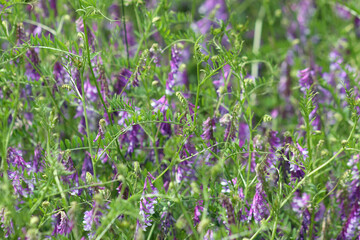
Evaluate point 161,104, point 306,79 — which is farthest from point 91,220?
point 306,79

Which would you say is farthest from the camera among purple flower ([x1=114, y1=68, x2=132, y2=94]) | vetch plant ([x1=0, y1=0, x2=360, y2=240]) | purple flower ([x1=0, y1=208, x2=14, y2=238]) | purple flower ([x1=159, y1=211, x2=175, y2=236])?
purple flower ([x1=114, y1=68, x2=132, y2=94])

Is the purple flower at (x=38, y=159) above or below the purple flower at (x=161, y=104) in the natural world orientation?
below

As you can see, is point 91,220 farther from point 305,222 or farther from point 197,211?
point 305,222

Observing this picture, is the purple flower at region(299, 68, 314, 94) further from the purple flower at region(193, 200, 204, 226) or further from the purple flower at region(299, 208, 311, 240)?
the purple flower at region(193, 200, 204, 226)

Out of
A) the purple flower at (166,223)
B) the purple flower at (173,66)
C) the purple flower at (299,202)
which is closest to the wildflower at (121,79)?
the purple flower at (173,66)

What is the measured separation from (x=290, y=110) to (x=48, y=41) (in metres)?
1.78

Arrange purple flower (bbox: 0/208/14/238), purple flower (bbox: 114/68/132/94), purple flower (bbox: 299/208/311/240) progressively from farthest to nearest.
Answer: purple flower (bbox: 114/68/132/94) → purple flower (bbox: 299/208/311/240) → purple flower (bbox: 0/208/14/238)

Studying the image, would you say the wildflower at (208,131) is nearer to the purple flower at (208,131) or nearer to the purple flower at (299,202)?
the purple flower at (208,131)

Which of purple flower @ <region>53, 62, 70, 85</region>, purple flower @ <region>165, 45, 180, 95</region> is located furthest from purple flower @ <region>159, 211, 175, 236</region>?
purple flower @ <region>53, 62, 70, 85</region>

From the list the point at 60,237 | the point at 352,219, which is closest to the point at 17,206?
the point at 60,237

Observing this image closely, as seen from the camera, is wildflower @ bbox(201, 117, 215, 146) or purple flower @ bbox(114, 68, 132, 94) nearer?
wildflower @ bbox(201, 117, 215, 146)

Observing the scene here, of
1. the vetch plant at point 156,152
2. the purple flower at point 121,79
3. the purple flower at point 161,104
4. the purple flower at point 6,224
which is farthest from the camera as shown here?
the purple flower at point 121,79

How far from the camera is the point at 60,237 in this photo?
1.52 m

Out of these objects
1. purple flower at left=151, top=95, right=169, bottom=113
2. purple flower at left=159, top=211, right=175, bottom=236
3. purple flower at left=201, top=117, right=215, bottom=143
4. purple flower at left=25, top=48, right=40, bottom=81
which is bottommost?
purple flower at left=159, top=211, right=175, bottom=236
